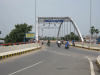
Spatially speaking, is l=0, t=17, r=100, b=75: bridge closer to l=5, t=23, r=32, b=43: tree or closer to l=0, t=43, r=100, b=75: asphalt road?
l=0, t=43, r=100, b=75: asphalt road

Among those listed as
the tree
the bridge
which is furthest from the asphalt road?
the tree

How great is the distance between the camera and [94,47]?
74.8 feet

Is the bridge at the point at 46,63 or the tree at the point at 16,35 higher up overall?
the tree at the point at 16,35

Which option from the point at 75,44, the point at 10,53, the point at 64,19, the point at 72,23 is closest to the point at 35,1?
the point at 75,44

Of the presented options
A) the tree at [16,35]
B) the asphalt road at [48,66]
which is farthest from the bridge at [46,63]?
the tree at [16,35]

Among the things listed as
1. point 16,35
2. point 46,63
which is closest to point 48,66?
point 46,63

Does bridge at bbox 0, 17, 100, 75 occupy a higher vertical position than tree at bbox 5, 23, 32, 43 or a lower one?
lower

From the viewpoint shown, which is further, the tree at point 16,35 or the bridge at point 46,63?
the tree at point 16,35

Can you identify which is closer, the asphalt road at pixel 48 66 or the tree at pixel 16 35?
the asphalt road at pixel 48 66

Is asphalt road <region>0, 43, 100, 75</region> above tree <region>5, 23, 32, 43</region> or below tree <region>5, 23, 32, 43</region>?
below

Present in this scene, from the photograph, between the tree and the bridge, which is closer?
the bridge

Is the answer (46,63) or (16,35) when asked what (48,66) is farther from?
(16,35)

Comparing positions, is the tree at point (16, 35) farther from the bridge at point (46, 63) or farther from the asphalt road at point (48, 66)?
the asphalt road at point (48, 66)

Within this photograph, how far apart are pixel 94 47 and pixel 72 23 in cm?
2735
